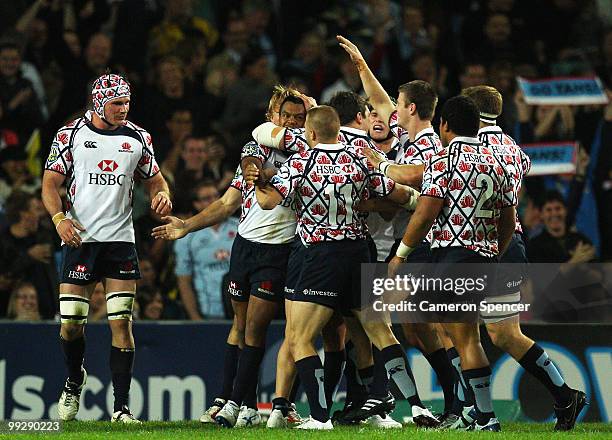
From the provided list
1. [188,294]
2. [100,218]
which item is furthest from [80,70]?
[100,218]

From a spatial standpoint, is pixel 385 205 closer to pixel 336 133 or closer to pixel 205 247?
pixel 336 133

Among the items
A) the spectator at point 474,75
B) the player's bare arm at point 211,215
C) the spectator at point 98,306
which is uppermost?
the spectator at point 474,75

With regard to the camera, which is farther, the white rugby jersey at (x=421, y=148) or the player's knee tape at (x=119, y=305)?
the player's knee tape at (x=119, y=305)

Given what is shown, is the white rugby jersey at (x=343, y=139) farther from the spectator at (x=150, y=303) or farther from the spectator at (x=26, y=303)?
the spectator at (x=26, y=303)

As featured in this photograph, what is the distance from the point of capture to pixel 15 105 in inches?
648

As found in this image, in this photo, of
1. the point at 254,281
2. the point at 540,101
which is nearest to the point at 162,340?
the point at 254,281

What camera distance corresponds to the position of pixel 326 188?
10.1 m

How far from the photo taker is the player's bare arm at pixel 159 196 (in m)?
10.9

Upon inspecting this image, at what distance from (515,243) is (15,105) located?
7.72 metres

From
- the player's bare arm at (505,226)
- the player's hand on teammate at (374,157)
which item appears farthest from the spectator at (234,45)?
the player's bare arm at (505,226)

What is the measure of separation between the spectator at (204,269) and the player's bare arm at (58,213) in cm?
335

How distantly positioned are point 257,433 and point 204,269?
14.5 ft

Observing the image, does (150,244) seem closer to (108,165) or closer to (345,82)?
(345,82)

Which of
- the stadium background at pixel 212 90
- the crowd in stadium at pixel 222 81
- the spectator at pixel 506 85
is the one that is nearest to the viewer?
the stadium background at pixel 212 90
